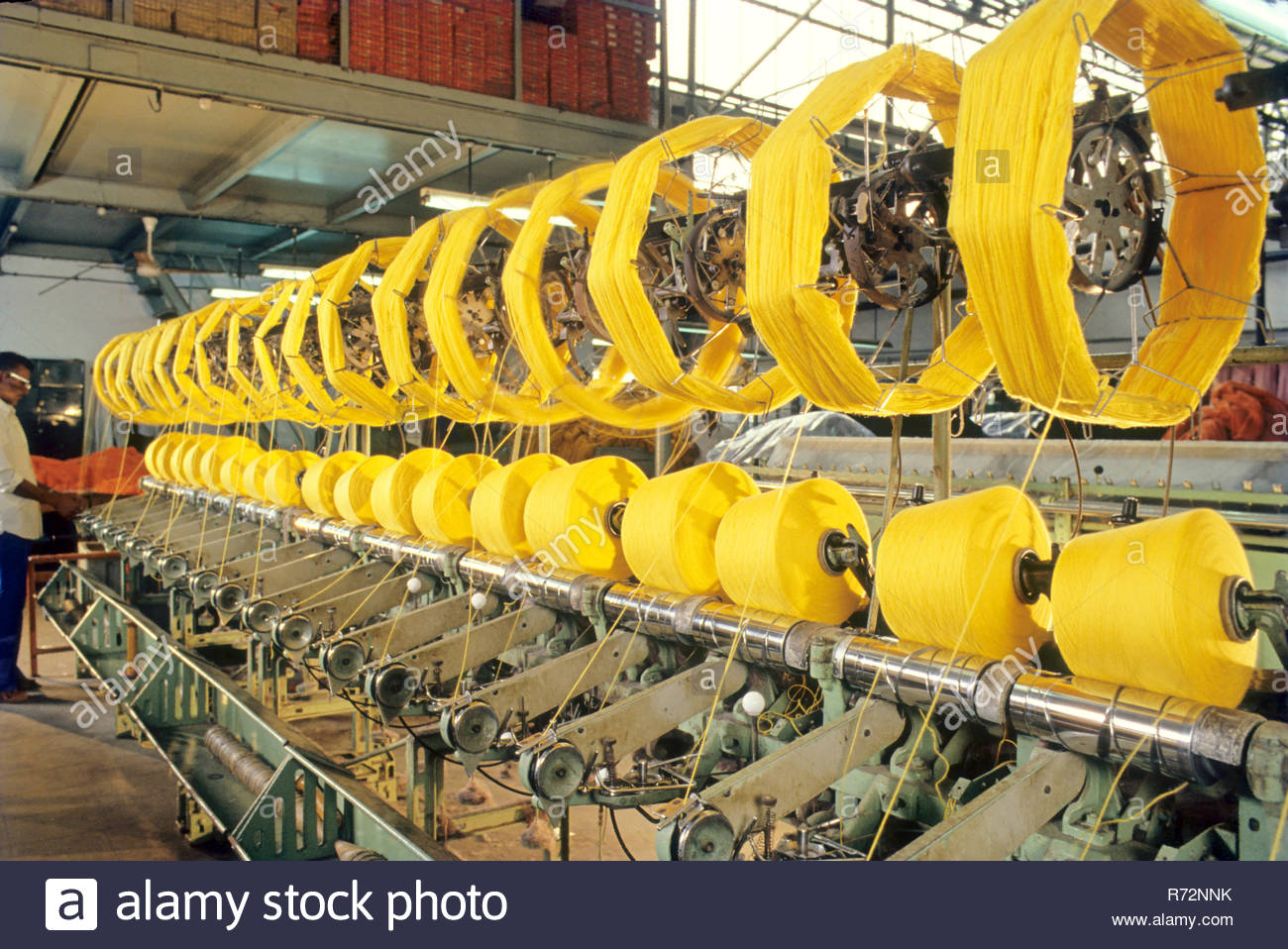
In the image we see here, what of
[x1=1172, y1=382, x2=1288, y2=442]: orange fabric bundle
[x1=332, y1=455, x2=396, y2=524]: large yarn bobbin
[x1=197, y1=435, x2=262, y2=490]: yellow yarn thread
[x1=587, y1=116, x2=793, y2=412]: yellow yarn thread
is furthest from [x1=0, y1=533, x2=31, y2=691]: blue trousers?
[x1=1172, y1=382, x2=1288, y2=442]: orange fabric bundle

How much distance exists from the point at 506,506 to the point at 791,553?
1.69 m

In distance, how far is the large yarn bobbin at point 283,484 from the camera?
Result: 6707mm

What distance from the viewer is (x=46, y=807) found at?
5.42 m

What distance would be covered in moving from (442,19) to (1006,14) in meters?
8.90

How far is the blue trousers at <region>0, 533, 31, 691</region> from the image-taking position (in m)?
7.25

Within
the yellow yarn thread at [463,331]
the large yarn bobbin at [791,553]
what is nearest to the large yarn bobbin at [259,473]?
the yellow yarn thread at [463,331]

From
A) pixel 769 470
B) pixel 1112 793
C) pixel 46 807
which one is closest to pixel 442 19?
pixel 769 470

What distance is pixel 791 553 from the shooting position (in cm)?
288

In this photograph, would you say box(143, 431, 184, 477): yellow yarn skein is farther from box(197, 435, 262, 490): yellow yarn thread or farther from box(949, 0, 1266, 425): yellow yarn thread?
box(949, 0, 1266, 425): yellow yarn thread

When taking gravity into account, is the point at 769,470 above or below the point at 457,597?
above

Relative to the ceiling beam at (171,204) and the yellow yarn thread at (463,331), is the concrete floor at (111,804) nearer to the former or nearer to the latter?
the yellow yarn thread at (463,331)

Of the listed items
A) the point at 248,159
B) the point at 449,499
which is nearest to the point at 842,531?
the point at 449,499

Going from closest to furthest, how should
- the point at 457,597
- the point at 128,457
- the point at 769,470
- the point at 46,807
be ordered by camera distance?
the point at 457,597, the point at 46,807, the point at 769,470, the point at 128,457

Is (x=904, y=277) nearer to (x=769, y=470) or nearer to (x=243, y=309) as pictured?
(x=769, y=470)
